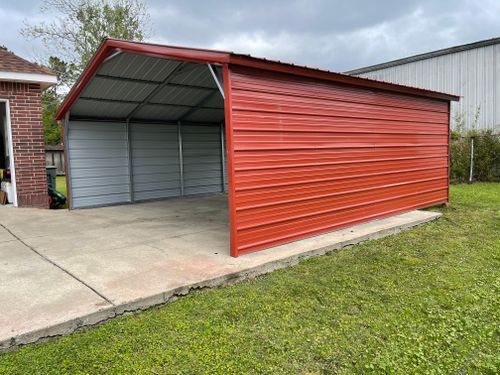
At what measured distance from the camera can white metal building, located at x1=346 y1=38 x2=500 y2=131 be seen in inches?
543

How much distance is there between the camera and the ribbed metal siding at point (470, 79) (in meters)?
13.8

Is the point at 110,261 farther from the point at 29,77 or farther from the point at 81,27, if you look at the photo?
the point at 81,27

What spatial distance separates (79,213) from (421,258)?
21.3 feet

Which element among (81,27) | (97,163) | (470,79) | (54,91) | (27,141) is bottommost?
(97,163)

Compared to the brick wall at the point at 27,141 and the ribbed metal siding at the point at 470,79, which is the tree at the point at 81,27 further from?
the ribbed metal siding at the point at 470,79

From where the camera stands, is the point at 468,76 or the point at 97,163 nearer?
the point at 97,163

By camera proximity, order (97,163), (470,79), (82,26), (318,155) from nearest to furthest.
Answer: (318,155), (97,163), (470,79), (82,26)

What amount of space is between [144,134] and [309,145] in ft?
19.0

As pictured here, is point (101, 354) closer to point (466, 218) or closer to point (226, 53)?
point (226, 53)

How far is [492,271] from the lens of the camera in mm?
4094

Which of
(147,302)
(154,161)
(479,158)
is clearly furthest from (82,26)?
(147,302)

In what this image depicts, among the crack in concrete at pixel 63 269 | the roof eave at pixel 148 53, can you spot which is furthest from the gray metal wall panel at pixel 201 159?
the crack in concrete at pixel 63 269

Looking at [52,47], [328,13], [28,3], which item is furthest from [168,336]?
[52,47]

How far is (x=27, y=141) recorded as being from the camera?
796 centimetres
